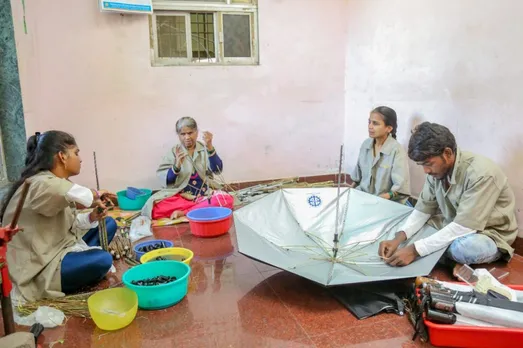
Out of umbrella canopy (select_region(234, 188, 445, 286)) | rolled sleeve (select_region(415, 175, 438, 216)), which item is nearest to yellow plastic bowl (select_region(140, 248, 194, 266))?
umbrella canopy (select_region(234, 188, 445, 286))

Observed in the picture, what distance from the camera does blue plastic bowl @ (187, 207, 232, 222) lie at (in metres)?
3.28

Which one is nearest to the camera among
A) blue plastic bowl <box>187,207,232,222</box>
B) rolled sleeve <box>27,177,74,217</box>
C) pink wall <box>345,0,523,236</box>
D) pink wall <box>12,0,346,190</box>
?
rolled sleeve <box>27,177,74,217</box>

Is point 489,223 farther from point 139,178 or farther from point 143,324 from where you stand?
point 139,178

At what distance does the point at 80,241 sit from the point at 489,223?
8.09 feet

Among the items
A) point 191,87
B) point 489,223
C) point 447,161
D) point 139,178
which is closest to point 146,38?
point 191,87

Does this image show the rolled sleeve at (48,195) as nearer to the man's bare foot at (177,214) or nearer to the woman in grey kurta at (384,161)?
the man's bare foot at (177,214)

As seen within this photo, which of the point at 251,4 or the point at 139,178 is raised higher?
the point at 251,4

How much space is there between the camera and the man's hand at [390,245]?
228cm

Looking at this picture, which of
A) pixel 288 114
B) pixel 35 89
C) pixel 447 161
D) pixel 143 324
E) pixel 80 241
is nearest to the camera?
pixel 143 324

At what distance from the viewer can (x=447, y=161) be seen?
7.63ft

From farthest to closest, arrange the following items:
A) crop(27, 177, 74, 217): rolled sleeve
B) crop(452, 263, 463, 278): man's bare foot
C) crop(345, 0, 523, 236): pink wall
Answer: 1. crop(345, 0, 523, 236): pink wall
2. crop(452, 263, 463, 278): man's bare foot
3. crop(27, 177, 74, 217): rolled sleeve

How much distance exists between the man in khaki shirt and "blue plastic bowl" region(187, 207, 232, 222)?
1408mm

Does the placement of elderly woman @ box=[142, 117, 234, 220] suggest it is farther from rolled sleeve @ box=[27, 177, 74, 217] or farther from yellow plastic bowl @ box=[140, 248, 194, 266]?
rolled sleeve @ box=[27, 177, 74, 217]

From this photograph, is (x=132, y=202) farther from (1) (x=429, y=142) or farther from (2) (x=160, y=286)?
(1) (x=429, y=142)
